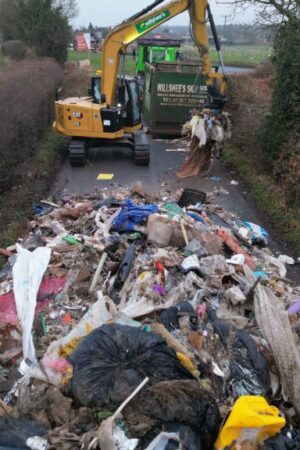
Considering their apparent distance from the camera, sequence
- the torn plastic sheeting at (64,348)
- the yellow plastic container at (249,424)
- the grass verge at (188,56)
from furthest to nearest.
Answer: the grass verge at (188,56), the torn plastic sheeting at (64,348), the yellow plastic container at (249,424)

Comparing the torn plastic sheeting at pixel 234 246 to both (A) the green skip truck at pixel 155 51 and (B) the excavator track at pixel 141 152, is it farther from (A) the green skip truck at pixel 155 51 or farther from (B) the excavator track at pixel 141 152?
(A) the green skip truck at pixel 155 51

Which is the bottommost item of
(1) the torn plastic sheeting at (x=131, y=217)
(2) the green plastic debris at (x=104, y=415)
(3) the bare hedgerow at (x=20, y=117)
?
(2) the green plastic debris at (x=104, y=415)

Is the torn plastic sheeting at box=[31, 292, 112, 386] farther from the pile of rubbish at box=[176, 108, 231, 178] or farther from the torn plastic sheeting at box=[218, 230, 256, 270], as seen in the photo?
the pile of rubbish at box=[176, 108, 231, 178]

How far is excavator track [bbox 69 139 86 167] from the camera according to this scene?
11.9 meters

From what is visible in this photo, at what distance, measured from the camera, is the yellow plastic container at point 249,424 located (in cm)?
324

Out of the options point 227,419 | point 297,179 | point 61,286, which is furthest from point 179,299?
point 297,179

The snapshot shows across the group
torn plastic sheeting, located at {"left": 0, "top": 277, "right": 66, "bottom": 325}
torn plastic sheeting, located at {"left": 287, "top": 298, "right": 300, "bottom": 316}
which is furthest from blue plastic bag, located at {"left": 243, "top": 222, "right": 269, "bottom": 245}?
torn plastic sheeting, located at {"left": 0, "top": 277, "right": 66, "bottom": 325}

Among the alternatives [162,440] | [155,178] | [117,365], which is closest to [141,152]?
[155,178]

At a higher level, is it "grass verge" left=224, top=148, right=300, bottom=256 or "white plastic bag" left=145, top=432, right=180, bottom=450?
"grass verge" left=224, top=148, right=300, bottom=256

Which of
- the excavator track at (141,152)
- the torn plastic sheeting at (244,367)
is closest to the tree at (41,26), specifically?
the excavator track at (141,152)

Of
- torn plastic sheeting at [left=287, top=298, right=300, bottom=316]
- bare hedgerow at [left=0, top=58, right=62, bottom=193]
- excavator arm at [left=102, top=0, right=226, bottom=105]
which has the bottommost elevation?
torn plastic sheeting at [left=287, top=298, right=300, bottom=316]

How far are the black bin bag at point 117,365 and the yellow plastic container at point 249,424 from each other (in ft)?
1.94

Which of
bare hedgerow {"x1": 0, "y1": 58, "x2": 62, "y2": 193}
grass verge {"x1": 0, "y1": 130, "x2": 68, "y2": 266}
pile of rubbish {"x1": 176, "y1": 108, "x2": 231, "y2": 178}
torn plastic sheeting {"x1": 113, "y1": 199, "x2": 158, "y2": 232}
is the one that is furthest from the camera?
pile of rubbish {"x1": 176, "y1": 108, "x2": 231, "y2": 178}

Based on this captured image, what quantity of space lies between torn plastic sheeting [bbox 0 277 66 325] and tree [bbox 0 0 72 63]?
23844mm
